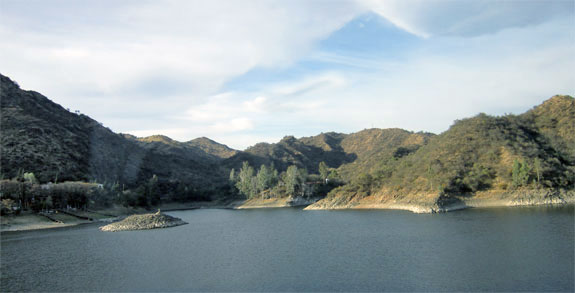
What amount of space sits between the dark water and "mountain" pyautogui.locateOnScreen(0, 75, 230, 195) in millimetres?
62673

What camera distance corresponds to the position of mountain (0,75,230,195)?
9850 cm

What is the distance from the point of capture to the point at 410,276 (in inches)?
945

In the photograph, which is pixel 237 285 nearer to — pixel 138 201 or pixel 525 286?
pixel 525 286

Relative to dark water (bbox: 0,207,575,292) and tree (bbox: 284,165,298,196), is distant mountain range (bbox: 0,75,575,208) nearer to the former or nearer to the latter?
tree (bbox: 284,165,298,196)

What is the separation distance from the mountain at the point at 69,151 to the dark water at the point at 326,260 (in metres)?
62.7

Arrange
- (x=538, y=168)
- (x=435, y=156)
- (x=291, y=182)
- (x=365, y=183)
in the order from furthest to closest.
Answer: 1. (x=291, y=182)
2. (x=365, y=183)
3. (x=435, y=156)
4. (x=538, y=168)

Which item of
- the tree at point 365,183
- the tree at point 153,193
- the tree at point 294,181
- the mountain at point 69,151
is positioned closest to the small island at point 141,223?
the mountain at point 69,151

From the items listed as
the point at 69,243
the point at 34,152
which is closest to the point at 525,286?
the point at 69,243

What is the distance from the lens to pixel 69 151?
117750mm

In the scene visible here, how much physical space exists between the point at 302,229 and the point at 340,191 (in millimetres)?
44869

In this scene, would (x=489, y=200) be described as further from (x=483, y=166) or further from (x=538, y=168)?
(x=538, y=168)

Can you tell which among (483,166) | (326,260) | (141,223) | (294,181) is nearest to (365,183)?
(483,166)

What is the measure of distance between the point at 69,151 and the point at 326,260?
115 metres

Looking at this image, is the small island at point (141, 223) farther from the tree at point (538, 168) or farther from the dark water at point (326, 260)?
the tree at point (538, 168)
